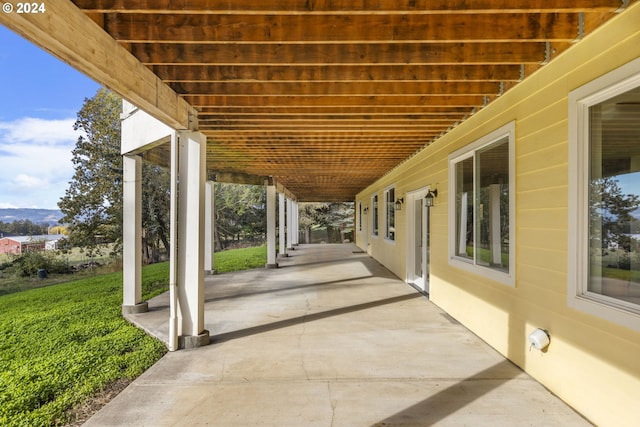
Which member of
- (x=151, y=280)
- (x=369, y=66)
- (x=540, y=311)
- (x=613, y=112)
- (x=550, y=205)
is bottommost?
(x=151, y=280)

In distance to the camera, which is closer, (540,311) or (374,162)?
(540,311)

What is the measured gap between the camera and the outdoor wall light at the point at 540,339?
3.23m

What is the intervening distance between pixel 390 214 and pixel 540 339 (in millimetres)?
7927

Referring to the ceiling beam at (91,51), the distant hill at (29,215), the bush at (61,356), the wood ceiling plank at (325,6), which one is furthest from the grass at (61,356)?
the distant hill at (29,215)

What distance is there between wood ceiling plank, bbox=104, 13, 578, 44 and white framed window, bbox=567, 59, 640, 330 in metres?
0.57

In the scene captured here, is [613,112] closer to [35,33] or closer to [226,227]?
[35,33]

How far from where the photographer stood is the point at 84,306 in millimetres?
7004

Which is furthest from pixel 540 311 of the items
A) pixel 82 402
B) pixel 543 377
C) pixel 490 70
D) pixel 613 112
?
pixel 82 402

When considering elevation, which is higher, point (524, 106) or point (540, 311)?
point (524, 106)

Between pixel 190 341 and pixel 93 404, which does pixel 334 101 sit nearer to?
pixel 190 341

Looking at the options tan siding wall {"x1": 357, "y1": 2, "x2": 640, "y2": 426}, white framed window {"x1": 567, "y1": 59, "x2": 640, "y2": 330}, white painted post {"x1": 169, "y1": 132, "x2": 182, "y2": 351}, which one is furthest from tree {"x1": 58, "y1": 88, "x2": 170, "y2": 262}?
white framed window {"x1": 567, "y1": 59, "x2": 640, "y2": 330}

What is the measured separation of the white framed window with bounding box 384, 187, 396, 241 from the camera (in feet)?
34.5

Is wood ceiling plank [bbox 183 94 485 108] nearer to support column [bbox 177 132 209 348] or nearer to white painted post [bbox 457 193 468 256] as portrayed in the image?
support column [bbox 177 132 209 348]

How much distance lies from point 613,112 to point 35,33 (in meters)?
3.65
